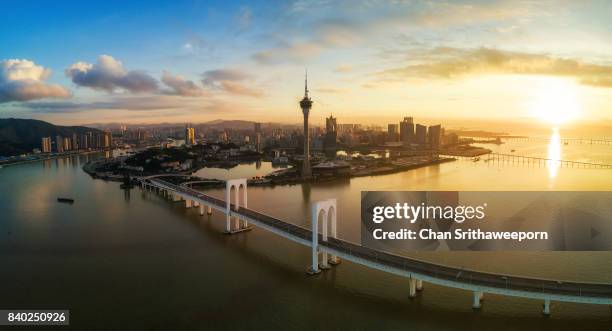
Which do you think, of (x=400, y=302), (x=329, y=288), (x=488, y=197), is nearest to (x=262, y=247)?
(x=329, y=288)

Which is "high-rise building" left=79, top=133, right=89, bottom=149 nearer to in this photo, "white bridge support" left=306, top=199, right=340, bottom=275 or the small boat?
the small boat

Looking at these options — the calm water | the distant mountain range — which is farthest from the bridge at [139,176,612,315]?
the distant mountain range

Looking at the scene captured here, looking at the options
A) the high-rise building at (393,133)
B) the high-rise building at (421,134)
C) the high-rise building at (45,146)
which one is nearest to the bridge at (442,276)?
the high-rise building at (421,134)

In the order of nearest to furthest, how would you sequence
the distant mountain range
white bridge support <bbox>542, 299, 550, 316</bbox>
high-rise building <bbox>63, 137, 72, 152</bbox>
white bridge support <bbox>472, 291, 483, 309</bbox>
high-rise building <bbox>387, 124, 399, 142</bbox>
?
white bridge support <bbox>542, 299, 550, 316</bbox>
white bridge support <bbox>472, 291, 483, 309</bbox>
high-rise building <bbox>63, 137, 72, 152</bbox>
high-rise building <bbox>387, 124, 399, 142</bbox>
the distant mountain range

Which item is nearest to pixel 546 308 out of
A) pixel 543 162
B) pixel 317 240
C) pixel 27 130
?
pixel 317 240

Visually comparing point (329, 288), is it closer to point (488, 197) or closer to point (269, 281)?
point (269, 281)
